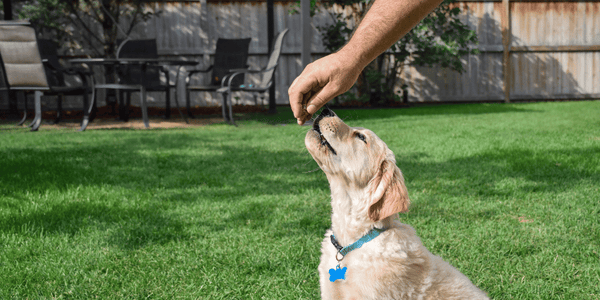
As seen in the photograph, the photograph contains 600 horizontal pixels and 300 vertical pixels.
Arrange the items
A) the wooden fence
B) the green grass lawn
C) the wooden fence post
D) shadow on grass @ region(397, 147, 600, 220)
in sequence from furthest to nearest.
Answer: the wooden fence post → the wooden fence → shadow on grass @ region(397, 147, 600, 220) → the green grass lawn

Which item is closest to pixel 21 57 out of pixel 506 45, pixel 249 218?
pixel 249 218

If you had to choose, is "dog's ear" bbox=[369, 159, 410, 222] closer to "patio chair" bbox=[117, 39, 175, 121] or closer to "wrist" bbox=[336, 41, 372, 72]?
"wrist" bbox=[336, 41, 372, 72]

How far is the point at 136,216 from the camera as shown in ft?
9.99

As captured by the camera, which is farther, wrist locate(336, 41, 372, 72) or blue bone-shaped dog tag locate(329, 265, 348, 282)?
blue bone-shaped dog tag locate(329, 265, 348, 282)

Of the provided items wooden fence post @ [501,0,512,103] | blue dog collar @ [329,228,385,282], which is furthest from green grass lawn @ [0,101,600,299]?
wooden fence post @ [501,0,512,103]

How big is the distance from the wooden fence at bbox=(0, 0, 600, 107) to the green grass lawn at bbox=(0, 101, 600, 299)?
8.20 meters

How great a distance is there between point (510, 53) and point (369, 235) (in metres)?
14.3

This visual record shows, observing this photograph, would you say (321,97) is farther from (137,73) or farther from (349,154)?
(137,73)

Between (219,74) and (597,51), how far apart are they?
40.3 feet

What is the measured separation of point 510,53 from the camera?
546 inches

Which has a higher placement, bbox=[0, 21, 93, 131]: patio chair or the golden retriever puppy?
bbox=[0, 21, 93, 131]: patio chair

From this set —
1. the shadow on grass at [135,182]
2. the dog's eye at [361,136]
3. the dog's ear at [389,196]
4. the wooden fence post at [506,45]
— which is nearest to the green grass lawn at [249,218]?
the shadow on grass at [135,182]

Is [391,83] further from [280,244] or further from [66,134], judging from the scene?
[280,244]

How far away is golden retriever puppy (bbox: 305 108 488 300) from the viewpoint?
5.13 feet
